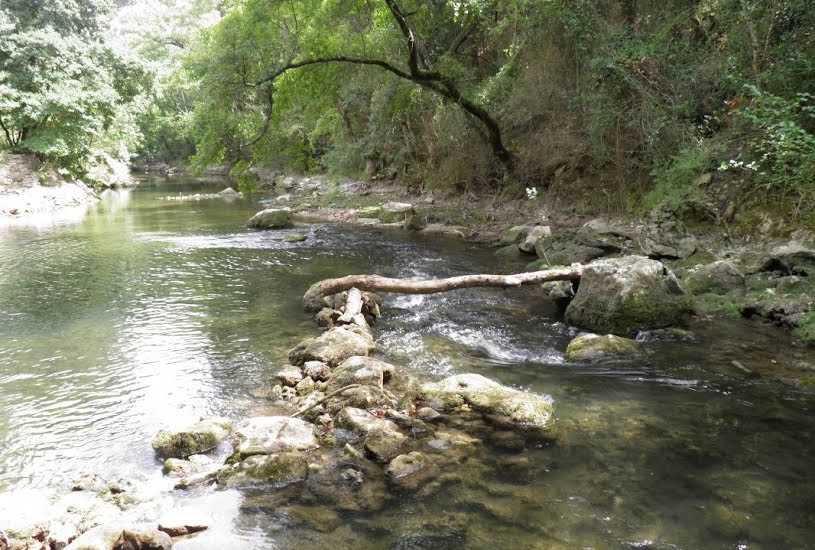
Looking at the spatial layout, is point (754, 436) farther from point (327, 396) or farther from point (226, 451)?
point (226, 451)

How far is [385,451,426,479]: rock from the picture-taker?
15.5 feet

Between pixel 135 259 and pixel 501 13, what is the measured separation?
13871mm

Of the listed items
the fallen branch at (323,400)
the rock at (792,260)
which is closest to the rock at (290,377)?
the fallen branch at (323,400)

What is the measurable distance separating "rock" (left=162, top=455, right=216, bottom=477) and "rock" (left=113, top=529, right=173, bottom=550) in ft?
3.36

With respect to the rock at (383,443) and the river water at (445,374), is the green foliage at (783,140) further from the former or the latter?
the rock at (383,443)

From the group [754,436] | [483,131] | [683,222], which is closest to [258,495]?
[754,436]

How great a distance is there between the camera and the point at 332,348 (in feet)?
23.6

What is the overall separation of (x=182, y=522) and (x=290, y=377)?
2720 millimetres

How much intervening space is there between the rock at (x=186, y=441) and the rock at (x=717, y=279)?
8177 millimetres

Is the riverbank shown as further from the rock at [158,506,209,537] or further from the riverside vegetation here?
the rock at [158,506,209,537]

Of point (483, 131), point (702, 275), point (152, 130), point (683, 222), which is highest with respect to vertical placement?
point (152, 130)

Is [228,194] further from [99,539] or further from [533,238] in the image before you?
[99,539]

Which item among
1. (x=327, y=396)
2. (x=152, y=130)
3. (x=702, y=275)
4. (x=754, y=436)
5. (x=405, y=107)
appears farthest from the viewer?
(x=152, y=130)

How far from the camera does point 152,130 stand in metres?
52.9
